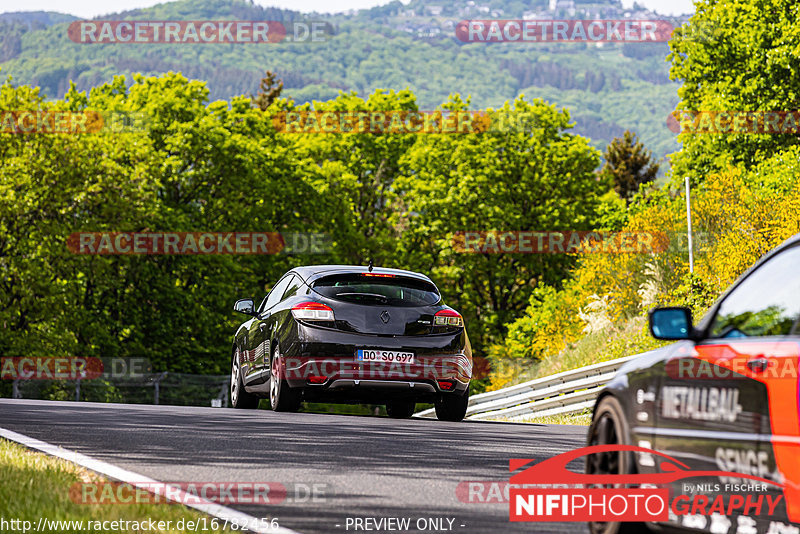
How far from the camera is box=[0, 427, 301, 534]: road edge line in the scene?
601 cm

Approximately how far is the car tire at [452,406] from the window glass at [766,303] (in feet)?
28.6

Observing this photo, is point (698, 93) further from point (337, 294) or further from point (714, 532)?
point (714, 532)

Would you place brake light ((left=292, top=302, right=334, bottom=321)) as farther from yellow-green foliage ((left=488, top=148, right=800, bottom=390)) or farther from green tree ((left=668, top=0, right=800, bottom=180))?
green tree ((left=668, top=0, right=800, bottom=180))

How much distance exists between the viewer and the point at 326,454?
918cm

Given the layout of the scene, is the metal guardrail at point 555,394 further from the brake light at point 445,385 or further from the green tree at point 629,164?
the green tree at point 629,164

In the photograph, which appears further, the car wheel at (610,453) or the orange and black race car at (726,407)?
the car wheel at (610,453)

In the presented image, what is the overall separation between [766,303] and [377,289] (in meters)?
8.90

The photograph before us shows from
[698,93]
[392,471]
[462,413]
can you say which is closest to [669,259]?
[698,93]

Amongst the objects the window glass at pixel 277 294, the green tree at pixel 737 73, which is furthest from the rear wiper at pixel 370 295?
the green tree at pixel 737 73

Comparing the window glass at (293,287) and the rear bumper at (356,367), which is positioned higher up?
the window glass at (293,287)

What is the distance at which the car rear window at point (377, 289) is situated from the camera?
1344 centimetres

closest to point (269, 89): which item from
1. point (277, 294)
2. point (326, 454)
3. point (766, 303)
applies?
point (277, 294)

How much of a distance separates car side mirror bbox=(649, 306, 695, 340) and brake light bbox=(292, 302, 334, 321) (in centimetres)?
793

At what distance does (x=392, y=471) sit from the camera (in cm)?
814
